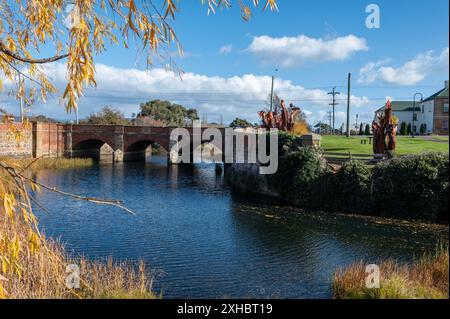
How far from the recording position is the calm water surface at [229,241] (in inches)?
363

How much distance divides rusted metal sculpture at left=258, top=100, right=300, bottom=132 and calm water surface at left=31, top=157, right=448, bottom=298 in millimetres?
9005

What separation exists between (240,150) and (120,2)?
25367 millimetres

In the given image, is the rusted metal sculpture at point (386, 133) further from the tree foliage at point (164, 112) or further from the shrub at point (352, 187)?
the tree foliage at point (164, 112)

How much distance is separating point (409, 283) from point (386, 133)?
15637mm

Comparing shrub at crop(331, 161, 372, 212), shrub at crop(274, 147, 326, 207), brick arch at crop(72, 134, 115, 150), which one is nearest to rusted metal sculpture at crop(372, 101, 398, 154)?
shrub at crop(331, 161, 372, 212)

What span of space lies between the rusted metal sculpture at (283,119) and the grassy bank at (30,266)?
20.0m

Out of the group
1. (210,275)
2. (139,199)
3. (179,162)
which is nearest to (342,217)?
(210,275)

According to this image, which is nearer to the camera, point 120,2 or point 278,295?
point 120,2

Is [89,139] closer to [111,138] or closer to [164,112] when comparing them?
[111,138]

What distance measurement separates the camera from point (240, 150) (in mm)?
Result: 29391

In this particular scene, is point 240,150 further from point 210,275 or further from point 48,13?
point 48,13

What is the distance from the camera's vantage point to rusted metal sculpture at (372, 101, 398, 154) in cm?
1856

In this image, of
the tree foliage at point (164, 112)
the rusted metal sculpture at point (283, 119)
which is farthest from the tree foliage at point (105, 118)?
the rusted metal sculpture at point (283, 119)

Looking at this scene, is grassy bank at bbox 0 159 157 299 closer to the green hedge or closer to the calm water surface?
the calm water surface
